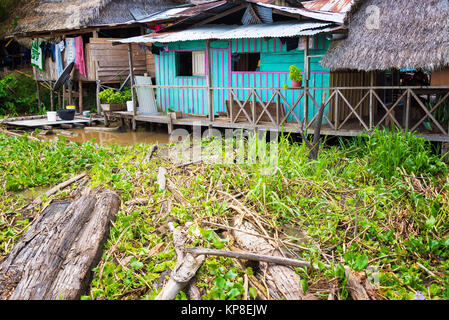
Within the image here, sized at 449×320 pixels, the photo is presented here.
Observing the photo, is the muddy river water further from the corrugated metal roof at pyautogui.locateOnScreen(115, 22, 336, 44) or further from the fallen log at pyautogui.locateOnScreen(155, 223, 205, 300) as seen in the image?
the fallen log at pyautogui.locateOnScreen(155, 223, 205, 300)

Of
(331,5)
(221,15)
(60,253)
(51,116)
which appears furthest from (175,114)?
(60,253)

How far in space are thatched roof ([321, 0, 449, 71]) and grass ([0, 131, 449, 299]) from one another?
156 cm

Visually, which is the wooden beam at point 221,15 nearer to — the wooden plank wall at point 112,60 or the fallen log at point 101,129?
the fallen log at point 101,129

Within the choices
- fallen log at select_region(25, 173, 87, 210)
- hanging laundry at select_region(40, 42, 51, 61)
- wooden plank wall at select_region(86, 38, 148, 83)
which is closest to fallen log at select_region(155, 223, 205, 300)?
fallen log at select_region(25, 173, 87, 210)

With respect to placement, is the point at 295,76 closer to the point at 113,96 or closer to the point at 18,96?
the point at 113,96

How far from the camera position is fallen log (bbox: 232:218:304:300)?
11.9 ft

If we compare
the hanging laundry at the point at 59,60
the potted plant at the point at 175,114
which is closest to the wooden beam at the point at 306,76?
the potted plant at the point at 175,114

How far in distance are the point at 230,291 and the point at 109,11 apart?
1395cm

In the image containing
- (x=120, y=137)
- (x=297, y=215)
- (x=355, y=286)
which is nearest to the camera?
(x=355, y=286)

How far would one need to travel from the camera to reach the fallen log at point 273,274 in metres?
3.63

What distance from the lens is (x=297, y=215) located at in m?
5.07

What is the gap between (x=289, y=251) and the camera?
14.2 ft

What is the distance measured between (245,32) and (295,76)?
146cm

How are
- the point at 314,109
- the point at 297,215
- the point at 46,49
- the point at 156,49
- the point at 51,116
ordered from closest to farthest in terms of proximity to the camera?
1. the point at 297,215
2. the point at 314,109
3. the point at 156,49
4. the point at 51,116
5. the point at 46,49
